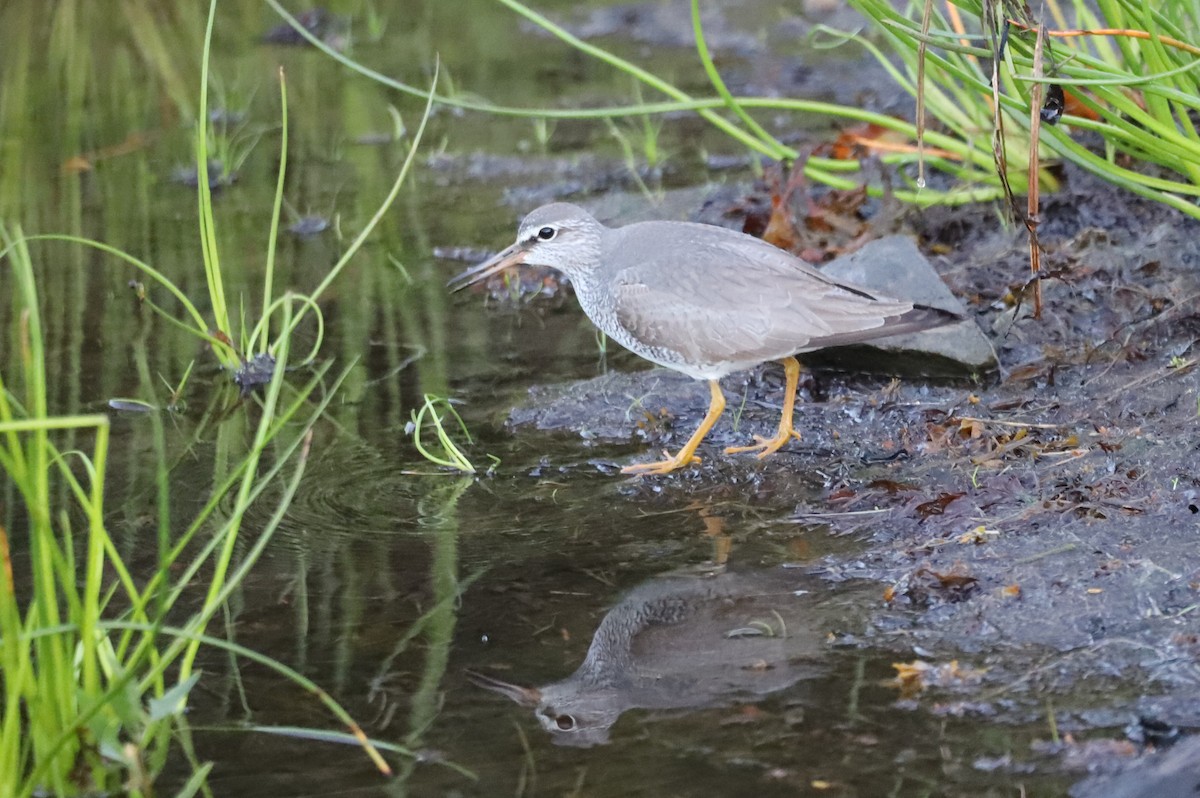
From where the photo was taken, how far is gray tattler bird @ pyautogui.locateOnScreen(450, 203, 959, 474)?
4.85 metres

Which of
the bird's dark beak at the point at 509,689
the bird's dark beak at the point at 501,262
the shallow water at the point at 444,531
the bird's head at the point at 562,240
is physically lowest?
the bird's dark beak at the point at 509,689

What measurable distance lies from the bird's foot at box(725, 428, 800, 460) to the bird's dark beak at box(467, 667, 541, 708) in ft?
5.68

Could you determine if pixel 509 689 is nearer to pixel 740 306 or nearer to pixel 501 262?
pixel 740 306

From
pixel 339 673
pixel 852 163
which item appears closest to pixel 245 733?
pixel 339 673

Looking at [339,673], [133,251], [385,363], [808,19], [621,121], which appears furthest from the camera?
[808,19]

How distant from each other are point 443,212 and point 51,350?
2461mm

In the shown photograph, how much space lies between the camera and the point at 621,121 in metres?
9.33

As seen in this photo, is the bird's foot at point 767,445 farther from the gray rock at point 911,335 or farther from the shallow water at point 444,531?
the gray rock at point 911,335

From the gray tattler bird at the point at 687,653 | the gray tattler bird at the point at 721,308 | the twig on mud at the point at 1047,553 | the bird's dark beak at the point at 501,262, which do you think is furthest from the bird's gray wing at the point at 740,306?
the twig on mud at the point at 1047,553

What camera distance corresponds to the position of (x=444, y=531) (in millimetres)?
4371

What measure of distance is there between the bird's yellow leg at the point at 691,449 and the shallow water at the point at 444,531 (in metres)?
0.10

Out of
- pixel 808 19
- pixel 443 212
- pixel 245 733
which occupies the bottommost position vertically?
pixel 245 733

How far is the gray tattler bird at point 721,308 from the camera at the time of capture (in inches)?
191

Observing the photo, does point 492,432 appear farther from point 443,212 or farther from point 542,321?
point 443,212
